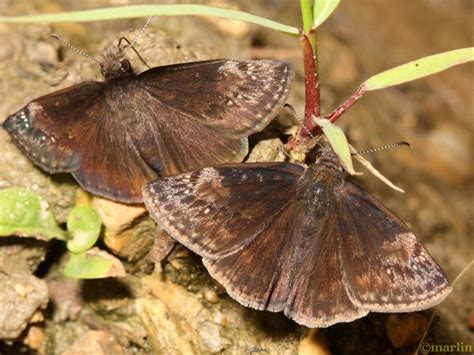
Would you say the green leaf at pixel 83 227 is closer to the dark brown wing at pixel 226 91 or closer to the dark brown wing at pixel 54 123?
the dark brown wing at pixel 54 123

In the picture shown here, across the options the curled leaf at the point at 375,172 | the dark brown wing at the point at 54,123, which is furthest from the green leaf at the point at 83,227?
the curled leaf at the point at 375,172

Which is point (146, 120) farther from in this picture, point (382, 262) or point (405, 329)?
point (405, 329)

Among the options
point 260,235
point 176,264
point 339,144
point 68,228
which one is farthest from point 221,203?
point 68,228

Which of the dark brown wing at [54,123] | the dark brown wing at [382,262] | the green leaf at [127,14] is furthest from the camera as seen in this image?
the dark brown wing at [54,123]

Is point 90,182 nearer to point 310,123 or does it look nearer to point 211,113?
point 211,113

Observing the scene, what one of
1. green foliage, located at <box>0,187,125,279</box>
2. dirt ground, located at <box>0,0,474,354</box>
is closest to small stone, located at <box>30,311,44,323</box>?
dirt ground, located at <box>0,0,474,354</box>

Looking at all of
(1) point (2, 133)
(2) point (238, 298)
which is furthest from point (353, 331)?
(1) point (2, 133)

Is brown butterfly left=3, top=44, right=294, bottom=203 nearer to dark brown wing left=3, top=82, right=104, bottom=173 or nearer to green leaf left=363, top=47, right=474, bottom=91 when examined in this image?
dark brown wing left=3, top=82, right=104, bottom=173
